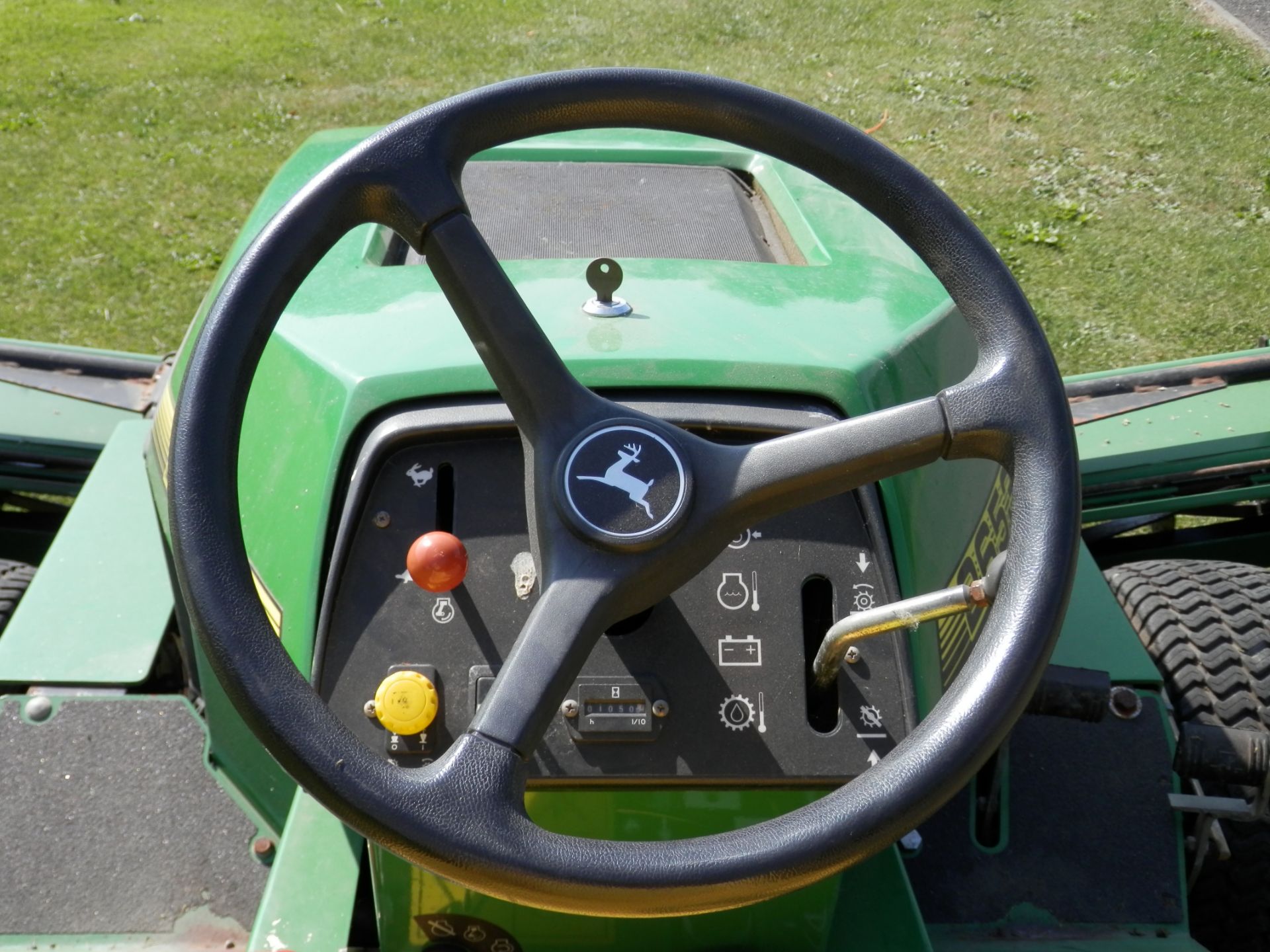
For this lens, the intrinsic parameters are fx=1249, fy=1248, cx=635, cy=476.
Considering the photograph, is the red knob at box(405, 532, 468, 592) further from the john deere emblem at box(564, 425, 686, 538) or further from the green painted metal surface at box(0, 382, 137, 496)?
the green painted metal surface at box(0, 382, 137, 496)

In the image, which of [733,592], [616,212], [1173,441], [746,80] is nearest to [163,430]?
[616,212]

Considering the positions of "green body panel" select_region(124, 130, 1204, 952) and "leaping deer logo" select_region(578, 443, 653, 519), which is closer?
"leaping deer logo" select_region(578, 443, 653, 519)

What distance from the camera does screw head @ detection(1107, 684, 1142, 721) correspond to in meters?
1.77

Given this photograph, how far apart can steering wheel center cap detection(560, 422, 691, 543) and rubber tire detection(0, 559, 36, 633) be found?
128 centimetres

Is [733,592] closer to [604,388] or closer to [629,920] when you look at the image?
[604,388]

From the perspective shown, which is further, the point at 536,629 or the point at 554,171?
the point at 554,171

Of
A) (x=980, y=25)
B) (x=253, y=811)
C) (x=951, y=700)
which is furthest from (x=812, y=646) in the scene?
(x=980, y=25)

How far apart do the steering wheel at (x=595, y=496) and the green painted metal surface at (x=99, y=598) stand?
2.98ft

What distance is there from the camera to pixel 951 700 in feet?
3.22

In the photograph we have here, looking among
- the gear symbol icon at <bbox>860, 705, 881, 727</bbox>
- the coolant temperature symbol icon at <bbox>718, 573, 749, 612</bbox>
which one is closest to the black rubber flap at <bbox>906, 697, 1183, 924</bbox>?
the gear symbol icon at <bbox>860, 705, 881, 727</bbox>

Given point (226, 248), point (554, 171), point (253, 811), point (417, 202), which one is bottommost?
point (226, 248)

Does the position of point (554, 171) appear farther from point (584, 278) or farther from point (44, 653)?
point (44, 653)

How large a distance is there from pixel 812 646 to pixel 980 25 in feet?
20.3

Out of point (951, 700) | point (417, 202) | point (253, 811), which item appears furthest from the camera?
point (253, 811)
